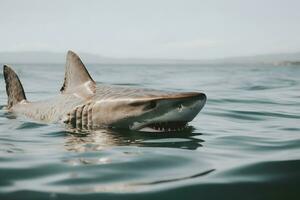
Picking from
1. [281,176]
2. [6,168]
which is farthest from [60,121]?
[281,176]

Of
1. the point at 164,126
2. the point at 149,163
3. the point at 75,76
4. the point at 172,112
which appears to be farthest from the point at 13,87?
the point at 149,163

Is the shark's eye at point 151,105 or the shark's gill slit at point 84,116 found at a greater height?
the shark's eye at point 151,105

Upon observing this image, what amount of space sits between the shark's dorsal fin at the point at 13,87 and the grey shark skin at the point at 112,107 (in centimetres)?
92

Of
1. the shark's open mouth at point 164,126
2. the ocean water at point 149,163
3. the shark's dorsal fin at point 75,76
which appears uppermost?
the shark's dorsal fin at point 75,76

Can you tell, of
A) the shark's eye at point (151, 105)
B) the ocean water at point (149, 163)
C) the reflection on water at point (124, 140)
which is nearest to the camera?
the ocean water at point (149, 163)

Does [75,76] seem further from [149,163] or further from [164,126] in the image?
[149,163]

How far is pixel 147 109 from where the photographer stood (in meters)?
4.97

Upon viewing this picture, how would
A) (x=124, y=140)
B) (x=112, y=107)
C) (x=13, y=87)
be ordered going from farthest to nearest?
(x=13, y=87), (x=112, y=107), (x=124, y=140)

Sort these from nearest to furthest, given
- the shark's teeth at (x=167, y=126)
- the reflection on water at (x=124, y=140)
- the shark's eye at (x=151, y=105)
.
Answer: the reflection on water at (x=124, y=140)
the shark's eye at (x=151, y=105)
the shark's teeth at (x=167, y=126)

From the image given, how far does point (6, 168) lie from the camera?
3438 millimetres

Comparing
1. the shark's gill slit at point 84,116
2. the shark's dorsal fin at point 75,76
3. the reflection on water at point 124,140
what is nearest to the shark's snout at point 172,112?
the reflection on water at point 124,140

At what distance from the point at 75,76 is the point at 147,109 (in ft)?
6.33

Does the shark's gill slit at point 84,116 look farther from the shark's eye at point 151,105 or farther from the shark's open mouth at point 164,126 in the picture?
the shark's eye at point 151,105

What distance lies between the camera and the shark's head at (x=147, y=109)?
4.81 m
